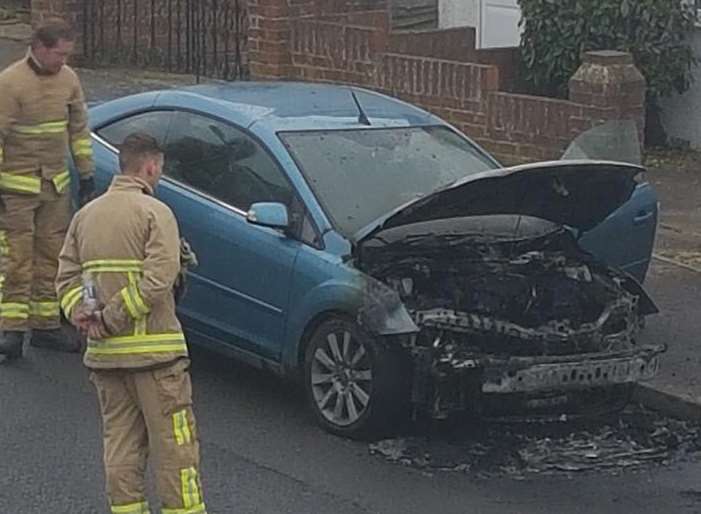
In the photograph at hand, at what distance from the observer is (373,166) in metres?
8.52

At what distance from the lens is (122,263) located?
240 inches

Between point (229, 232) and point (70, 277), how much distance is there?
88.1 inches

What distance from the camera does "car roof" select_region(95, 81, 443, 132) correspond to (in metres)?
8.68

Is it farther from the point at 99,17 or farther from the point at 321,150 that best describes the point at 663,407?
the point at 99,17

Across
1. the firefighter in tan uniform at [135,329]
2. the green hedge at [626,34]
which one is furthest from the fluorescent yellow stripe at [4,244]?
the green hedge at [626,34]

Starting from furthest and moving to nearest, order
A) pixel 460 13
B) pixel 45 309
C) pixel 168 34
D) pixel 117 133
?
pixel 168 34 < pixel 460 13 < pixel 117 133 < pixel 45 309

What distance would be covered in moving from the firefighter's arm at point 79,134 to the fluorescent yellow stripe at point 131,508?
10.2 ft

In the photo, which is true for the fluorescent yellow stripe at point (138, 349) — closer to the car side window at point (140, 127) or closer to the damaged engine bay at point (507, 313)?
the damaged engine bay at point (507, 313)

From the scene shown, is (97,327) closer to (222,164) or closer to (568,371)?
(568,371)

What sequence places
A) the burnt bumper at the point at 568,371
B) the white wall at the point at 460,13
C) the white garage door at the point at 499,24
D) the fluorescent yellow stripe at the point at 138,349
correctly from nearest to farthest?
the fluorescent yellow stripe at the point at 138,349 < the burnt bumper at the point at 568,371 < the white garage door at the point at 499,24 < the white wall at the point at 460,13

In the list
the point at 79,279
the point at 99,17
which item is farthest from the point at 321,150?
the point at 99,17

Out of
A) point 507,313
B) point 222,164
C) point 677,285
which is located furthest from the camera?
point 677,285

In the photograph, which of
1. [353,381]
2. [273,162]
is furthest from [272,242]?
[353,381]

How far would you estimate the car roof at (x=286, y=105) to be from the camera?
868 cm
